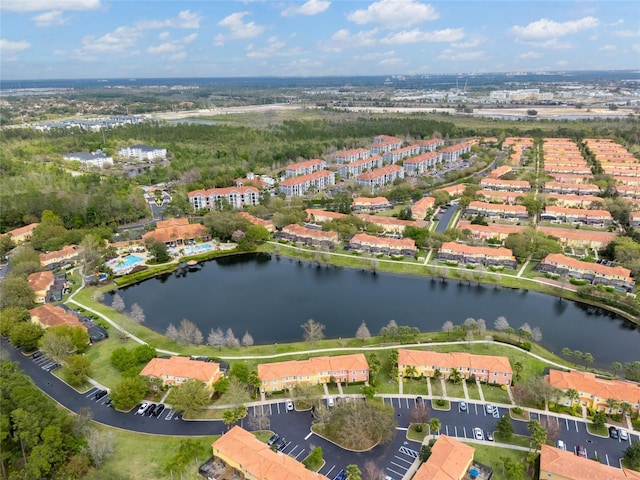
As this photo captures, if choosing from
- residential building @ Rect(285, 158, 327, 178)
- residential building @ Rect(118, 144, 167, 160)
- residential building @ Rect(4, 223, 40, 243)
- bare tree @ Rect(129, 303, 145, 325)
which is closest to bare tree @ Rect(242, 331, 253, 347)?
bare tree @ Rect(129, 303, 145, 325)

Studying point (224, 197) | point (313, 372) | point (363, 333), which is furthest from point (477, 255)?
point (224, 197)

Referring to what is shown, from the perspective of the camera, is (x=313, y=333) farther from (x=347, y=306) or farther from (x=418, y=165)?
(x=418, y=165)

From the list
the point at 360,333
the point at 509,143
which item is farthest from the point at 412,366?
the point at 509,143

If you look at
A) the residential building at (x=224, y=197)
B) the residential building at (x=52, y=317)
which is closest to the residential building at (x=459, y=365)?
the residential building at (x=52, y=317)

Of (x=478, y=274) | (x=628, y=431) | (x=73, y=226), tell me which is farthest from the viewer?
(x=73, y=226)

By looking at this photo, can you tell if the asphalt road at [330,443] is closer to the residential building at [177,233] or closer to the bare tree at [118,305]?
the bare tree at [118,305]

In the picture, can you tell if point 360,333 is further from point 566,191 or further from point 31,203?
point 566,191
